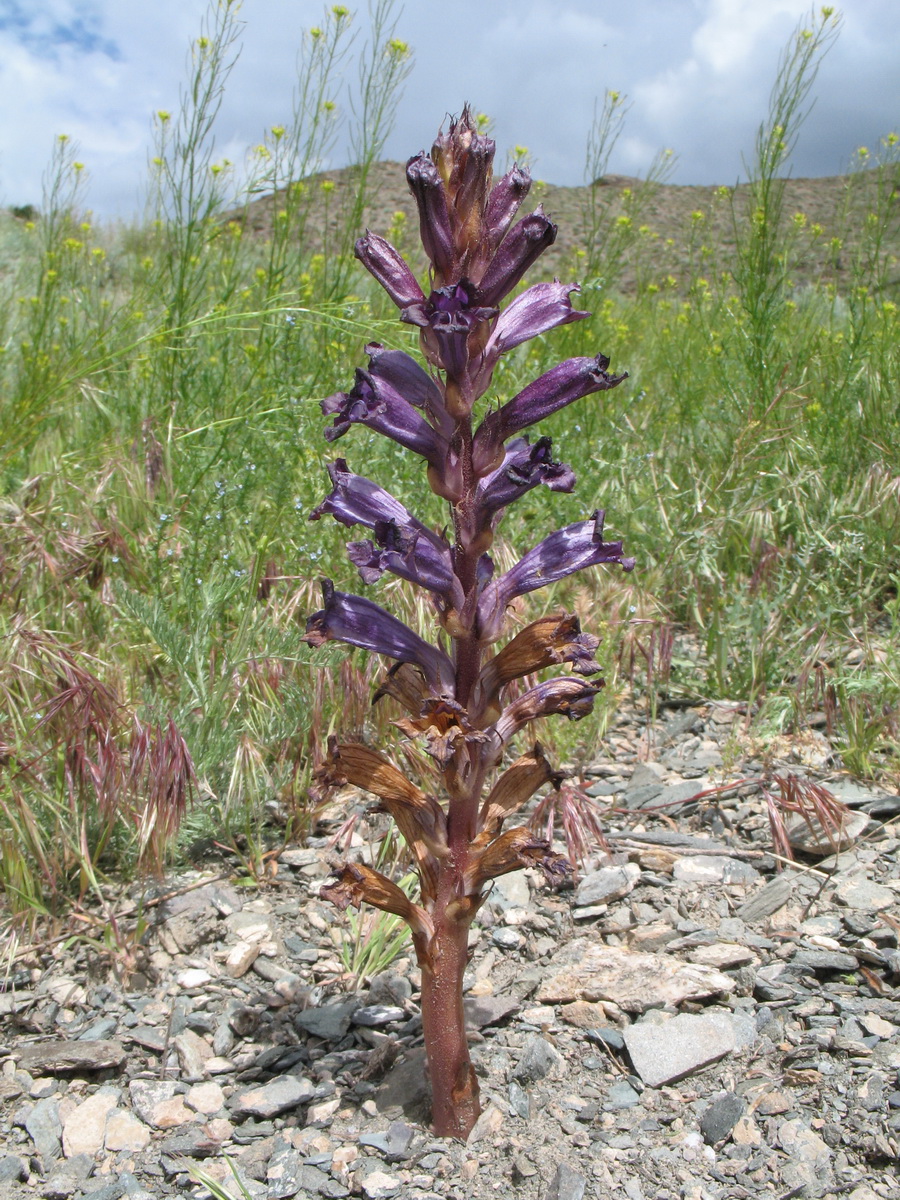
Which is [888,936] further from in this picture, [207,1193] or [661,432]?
[661,432]

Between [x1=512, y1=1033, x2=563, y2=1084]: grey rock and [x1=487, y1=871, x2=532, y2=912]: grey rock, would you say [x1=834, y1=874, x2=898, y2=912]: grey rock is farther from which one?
[x1=512, y1=1033, x2=563, y2=1084]: grey rock

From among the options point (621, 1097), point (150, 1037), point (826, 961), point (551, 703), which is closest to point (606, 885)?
point (826, 961)

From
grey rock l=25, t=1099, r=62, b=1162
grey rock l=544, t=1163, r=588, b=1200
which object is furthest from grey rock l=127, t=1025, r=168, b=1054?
grey rock l=544, t=1163, r=588, b=1200

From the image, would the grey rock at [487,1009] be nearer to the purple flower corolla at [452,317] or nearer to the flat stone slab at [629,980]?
the flat stone slab at [629,980]

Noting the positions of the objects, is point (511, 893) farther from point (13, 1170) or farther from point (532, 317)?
point (532, 317)

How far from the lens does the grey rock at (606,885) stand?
118 inches

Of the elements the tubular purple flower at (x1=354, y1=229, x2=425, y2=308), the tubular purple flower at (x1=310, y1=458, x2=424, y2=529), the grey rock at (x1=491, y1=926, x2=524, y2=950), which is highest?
the tubular purple flower at (x1=354, y1=229, x2=425, y2=308)

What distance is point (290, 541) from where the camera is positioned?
4.36 metres

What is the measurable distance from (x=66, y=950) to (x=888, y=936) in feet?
8.15

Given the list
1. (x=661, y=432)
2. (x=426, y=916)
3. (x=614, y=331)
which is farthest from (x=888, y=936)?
(x=614, y=331)

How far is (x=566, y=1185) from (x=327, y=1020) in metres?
0.88

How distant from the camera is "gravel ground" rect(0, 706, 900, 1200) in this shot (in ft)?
6.72

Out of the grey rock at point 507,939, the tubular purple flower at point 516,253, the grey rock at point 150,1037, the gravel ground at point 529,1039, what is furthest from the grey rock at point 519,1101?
the tubular purple flower at point 516,253

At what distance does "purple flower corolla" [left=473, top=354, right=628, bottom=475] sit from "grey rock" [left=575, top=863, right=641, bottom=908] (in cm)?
170
